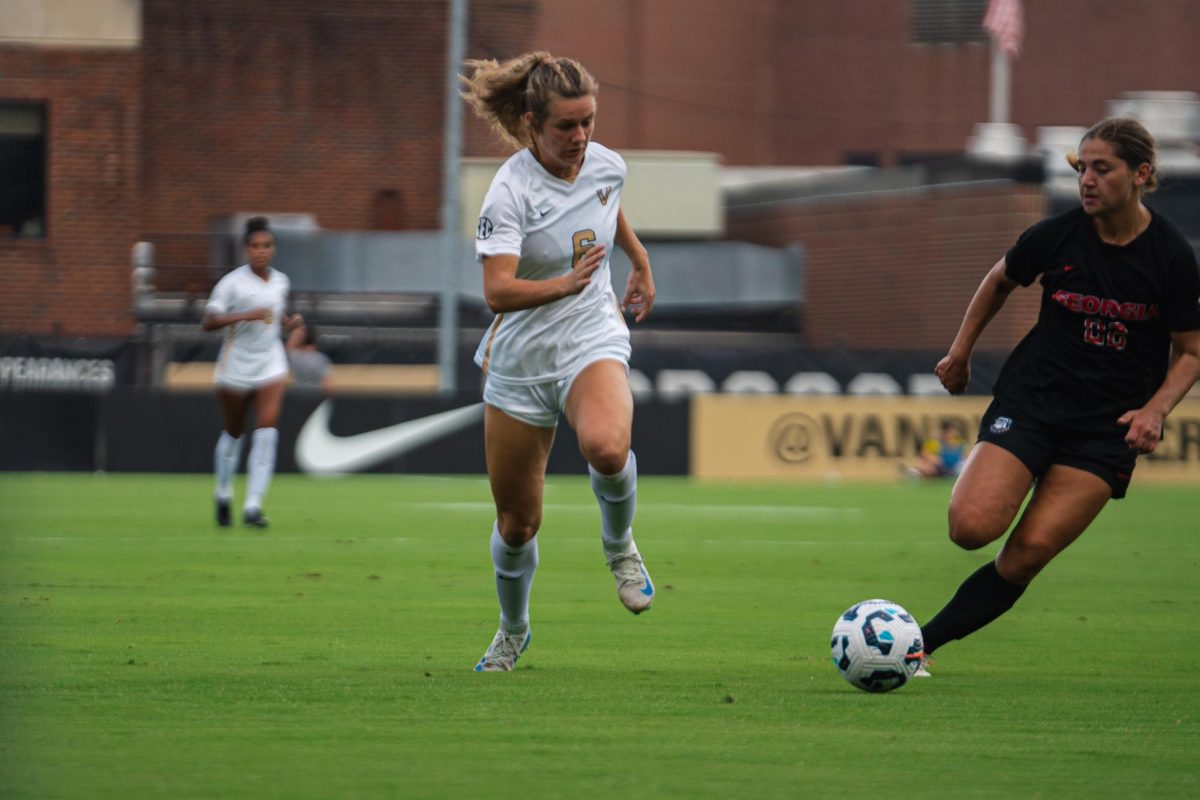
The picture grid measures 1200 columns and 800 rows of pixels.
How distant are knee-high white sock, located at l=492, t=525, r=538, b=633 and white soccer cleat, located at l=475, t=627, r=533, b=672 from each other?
0.09 feet

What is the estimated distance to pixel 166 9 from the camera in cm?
3666

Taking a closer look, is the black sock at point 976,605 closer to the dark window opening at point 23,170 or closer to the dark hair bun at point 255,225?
the dark hair bun at point 255,225

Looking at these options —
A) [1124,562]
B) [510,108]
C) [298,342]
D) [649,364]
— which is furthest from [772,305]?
[510,108]

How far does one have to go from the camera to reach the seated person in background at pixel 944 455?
25000 millimetres

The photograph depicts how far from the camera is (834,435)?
25359mm

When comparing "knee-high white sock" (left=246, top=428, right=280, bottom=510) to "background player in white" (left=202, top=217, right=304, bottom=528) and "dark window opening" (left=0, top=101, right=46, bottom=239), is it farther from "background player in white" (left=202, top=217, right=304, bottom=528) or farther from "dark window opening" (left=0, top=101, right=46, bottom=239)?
"dark window opening" (left=0, top=101, right=46, bottom=239)

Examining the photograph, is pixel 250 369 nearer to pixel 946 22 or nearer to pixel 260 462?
pixel 260 462

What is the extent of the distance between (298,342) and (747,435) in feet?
18.9

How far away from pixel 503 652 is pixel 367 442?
660 inches

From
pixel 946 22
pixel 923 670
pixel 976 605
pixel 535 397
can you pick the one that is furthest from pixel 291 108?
pixel 976 605

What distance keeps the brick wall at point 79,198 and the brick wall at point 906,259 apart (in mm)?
12849

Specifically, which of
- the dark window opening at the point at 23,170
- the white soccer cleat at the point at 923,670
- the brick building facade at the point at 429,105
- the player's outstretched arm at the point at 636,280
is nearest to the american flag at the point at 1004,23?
the brick building facade at the point at 429,105

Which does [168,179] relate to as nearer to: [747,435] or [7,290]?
[7,290]

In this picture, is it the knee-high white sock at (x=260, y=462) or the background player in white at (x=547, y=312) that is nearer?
the background player in white at (x=547, y=312)
